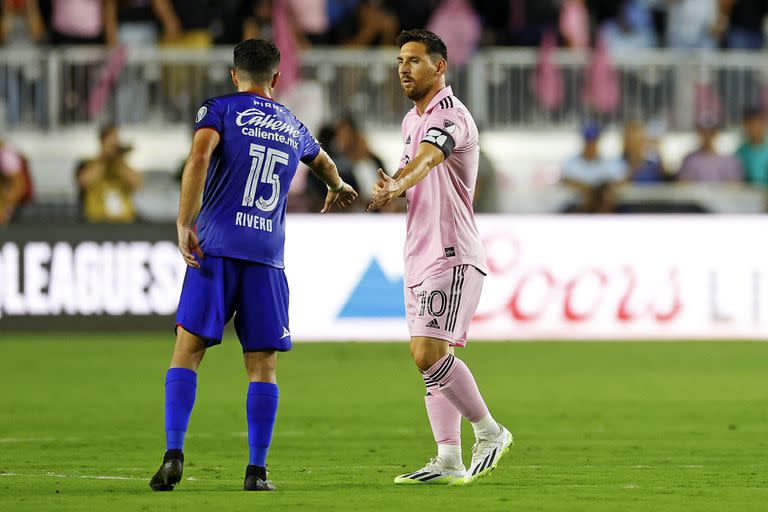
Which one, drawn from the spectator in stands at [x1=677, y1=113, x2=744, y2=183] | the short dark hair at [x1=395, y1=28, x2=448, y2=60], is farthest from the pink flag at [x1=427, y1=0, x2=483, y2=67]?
the short dark hair at [x1=395, y1=28, x2=448, y2=60]

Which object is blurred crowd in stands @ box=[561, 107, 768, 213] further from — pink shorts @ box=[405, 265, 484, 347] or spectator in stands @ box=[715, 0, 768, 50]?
pink shorts @ box=[405, 265, 484, 347]

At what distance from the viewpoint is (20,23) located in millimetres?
22109

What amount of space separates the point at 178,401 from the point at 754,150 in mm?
14772

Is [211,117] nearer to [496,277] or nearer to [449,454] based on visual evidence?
[449,454]

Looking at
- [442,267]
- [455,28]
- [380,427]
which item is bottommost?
[380,427]

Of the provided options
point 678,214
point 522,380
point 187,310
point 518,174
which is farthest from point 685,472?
point 518,174

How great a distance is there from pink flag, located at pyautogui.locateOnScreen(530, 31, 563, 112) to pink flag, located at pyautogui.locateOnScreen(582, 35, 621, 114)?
380mm

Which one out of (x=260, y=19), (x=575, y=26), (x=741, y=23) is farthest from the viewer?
(x=741, y=23)

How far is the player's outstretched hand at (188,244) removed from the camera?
24.5 feet

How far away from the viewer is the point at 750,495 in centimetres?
771

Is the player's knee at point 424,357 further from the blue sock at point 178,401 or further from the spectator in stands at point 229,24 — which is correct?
the spectator in stands at point 229,24

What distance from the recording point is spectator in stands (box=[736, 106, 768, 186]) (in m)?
20.9

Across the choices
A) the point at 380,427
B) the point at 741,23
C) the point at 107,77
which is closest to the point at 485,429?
the point at 380,427

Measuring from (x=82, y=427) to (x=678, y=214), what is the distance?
9.18 m
